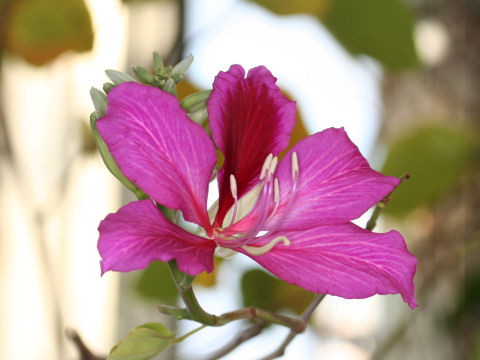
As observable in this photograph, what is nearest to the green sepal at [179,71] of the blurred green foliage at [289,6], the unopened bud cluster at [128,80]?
the unopened bud cluster at [128,80]

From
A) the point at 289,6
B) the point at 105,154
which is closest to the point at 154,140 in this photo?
the point at 105,154

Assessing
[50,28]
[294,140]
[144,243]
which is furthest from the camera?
[50,28]

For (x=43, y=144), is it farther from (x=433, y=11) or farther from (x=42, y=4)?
(x=433, y=11)

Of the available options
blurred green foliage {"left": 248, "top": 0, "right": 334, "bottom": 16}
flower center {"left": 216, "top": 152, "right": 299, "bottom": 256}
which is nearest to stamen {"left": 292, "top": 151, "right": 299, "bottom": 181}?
flower center {"left": 216, "top": 152, "right": 299, "bottom": 256}

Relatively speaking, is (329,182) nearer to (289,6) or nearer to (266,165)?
(266,165)

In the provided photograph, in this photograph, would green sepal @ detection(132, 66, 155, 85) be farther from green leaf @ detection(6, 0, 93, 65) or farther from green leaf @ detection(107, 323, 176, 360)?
green leaf @ detection(6, 0, 93, 65)
